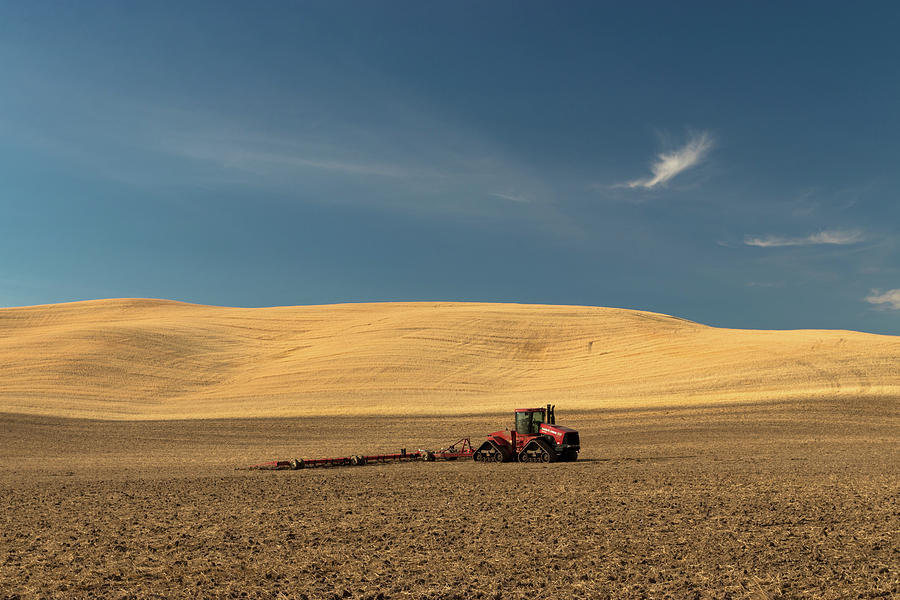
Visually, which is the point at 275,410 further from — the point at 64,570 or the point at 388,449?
the point at 64,570

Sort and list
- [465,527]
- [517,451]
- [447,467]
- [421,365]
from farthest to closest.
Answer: [421,365] < [517,451] < [447,467] < [465,527]

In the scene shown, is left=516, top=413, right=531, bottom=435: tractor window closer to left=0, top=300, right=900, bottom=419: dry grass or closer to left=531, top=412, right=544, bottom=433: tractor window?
left=531, top=412, right=544, bottom=433: tractor window

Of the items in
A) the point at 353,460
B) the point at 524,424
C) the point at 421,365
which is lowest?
the point at 353,460

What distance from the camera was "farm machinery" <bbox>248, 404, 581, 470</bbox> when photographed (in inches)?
938

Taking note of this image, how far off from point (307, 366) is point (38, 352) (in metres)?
23.0

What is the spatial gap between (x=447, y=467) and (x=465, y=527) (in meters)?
10.8

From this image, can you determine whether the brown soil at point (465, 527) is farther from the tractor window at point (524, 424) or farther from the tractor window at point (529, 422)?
the tractor window at point (524, 424)

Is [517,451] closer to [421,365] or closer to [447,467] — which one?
[447,467]

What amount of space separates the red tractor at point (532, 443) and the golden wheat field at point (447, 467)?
794 millimetres

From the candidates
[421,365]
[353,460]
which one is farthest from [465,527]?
[421,365]

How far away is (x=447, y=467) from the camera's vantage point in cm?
2347

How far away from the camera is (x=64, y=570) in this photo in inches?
400

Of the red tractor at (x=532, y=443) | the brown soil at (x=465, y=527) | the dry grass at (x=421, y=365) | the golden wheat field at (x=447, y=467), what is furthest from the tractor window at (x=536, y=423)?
the dry grass at (x=421, y=365)

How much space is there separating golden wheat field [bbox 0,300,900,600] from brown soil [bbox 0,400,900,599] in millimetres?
67
